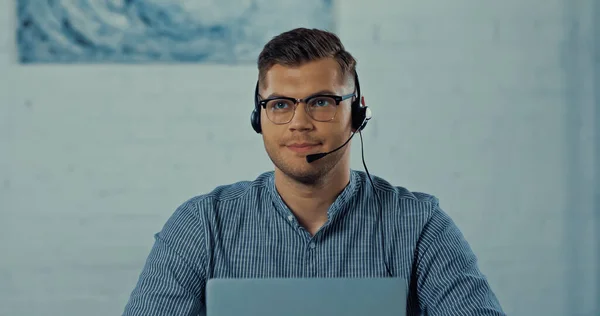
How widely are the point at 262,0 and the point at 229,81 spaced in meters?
0.30

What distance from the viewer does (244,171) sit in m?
2.54

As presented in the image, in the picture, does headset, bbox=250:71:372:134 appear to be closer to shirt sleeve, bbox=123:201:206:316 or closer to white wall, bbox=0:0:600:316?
shirt sleeve, bbox=123:201:206:316

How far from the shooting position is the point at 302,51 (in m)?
1.55

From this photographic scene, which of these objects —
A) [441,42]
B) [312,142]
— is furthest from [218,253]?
[441,42]

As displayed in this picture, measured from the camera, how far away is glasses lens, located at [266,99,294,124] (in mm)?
1533

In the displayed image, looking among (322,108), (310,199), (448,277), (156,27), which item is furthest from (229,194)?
(156,27)

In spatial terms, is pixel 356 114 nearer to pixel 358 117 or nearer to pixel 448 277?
pixel 358 117

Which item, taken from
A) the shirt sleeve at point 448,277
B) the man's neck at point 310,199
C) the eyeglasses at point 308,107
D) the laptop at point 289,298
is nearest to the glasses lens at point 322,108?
the eyeglasses at point 308,107

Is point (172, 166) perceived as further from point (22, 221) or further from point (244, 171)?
point (22, 221)

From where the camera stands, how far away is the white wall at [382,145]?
2480 millimetres

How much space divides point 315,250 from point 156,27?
123cm

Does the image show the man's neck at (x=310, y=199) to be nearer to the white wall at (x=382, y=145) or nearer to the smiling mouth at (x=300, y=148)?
the smiling mouth at (x=300, y=148)

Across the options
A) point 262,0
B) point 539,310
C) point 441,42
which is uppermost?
point 262,0

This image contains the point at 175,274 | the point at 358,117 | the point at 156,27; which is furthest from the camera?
the point at 156,27
